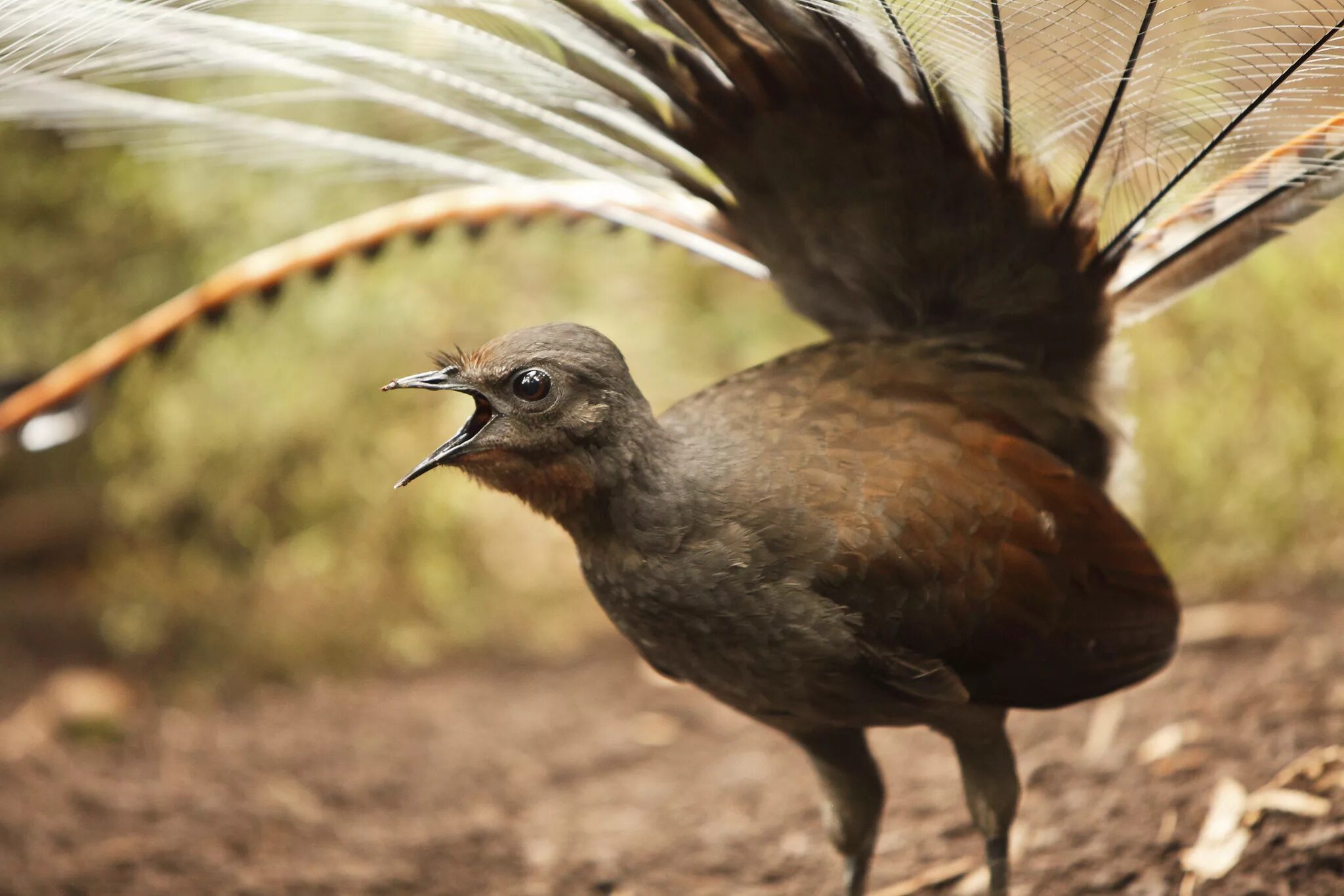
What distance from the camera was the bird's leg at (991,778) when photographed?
7.48 feet

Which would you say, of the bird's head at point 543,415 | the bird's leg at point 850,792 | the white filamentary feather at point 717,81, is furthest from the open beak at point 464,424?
the bird's leg at point 850,792

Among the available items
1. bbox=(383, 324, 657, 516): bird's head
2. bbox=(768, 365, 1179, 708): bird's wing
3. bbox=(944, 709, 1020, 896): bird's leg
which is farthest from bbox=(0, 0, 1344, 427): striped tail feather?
bbox=(944, 709, 1020, 896): bird's leg

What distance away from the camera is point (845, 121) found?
213 cm

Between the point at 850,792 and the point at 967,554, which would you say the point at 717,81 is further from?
the point at 850,792

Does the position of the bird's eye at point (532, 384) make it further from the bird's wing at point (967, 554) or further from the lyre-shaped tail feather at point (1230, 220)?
the lyre-shaped tail feather at point (1230, 220)

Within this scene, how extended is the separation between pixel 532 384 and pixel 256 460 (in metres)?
3.58

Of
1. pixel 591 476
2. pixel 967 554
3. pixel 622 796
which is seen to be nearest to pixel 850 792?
pixel 967 554

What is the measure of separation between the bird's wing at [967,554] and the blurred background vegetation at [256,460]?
9.51ft

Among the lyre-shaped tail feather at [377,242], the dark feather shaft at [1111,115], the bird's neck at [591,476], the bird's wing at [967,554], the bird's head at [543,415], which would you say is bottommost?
the bird's wing at [967,554]

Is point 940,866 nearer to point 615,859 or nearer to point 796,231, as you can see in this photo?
point 615,859

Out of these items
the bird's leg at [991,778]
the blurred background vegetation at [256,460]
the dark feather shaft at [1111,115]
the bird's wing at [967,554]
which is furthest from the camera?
the blurred background vegetation at [256,460]

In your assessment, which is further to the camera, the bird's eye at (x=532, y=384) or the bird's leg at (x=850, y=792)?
the bird's leg at (x=850, y=792)

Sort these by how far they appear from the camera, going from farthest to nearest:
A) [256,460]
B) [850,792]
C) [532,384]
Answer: [256,460] → [850,792] → [532,384]

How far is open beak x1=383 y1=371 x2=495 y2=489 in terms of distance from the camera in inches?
72.3
